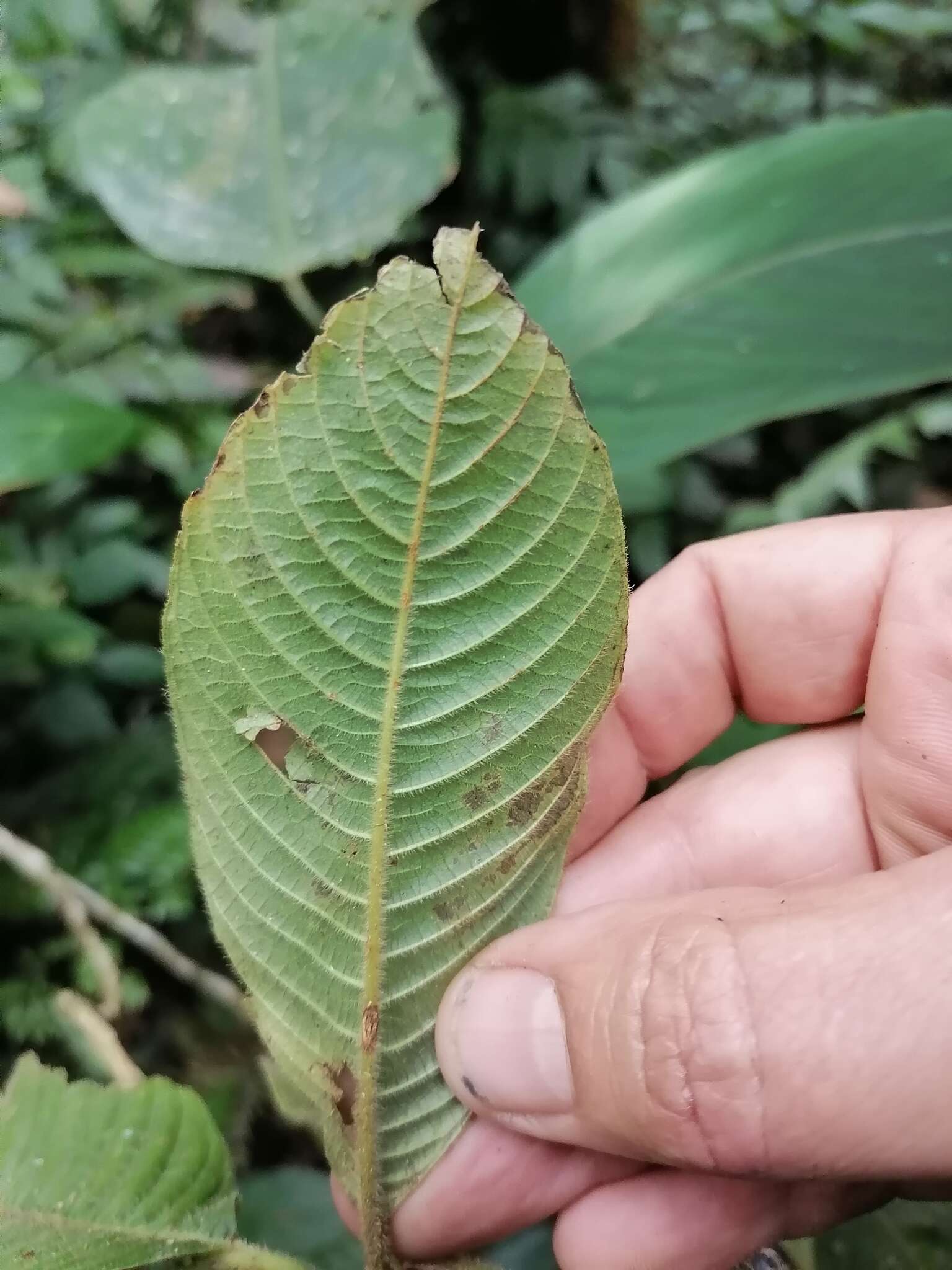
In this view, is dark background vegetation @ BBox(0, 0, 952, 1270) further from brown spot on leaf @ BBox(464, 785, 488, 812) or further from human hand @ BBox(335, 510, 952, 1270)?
brown spot on leaf @ BBox(464, 785, 488, 812)

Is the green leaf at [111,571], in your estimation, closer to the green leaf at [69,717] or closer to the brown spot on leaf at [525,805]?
the green leaf at [69,717]

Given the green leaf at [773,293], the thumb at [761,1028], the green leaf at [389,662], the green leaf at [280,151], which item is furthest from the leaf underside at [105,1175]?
the green leaf at [280,151]

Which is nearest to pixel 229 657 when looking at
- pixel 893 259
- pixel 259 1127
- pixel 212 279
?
pixel 259 1127

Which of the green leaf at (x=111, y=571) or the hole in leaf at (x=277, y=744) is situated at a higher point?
the hole in leaf at (x=277, y=744)

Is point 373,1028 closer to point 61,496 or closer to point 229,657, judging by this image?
point 229,657

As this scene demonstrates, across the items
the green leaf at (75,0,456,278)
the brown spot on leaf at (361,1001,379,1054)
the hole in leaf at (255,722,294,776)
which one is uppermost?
the green leaf at (75,0,456,278)

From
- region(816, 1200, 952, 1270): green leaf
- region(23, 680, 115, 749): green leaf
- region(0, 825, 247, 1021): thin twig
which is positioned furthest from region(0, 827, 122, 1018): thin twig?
region(816, 1200, 952, 1270): green leaf
